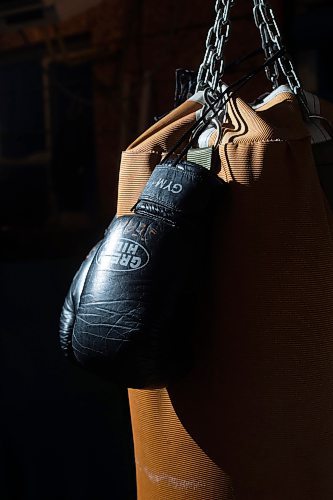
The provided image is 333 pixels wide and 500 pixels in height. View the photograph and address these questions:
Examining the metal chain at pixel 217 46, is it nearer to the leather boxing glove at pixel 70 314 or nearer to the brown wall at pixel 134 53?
the leather boxing glove at pixel 70 314

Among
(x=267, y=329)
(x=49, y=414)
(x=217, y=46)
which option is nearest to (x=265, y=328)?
(x=267, y=329)

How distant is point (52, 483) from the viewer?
301 centimetres

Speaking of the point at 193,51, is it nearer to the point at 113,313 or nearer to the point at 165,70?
the point at 165,70

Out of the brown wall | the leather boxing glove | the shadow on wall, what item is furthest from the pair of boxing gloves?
the brown wall

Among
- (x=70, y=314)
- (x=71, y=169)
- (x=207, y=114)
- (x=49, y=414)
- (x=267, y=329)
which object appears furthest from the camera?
(x=71, y=169)

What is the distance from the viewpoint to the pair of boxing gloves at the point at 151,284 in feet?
4.26

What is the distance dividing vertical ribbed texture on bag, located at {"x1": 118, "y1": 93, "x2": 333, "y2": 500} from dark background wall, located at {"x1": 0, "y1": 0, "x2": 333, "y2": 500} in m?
1.66

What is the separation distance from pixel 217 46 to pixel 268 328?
0.71m

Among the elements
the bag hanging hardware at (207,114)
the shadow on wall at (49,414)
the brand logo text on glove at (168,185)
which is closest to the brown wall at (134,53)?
the shadow on wall at (49,414)

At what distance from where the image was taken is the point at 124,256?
1.32m

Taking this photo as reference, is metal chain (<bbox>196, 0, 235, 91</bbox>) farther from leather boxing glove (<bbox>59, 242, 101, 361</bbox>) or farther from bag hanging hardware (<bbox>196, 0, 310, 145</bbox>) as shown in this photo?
leather boxing glove (<bbox>59, 242, 101, 361</bbox>)

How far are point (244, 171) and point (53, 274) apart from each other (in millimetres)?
1881

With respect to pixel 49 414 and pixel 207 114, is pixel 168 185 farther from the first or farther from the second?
pixel 49 414

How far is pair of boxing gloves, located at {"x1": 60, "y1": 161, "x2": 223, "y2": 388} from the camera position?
4.26ft
